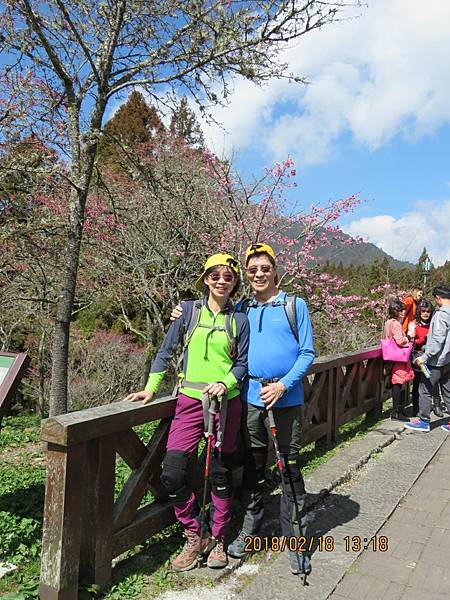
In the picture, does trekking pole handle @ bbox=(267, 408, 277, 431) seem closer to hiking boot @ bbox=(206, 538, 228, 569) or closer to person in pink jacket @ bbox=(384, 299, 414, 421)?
hiking boot @ bbox=(206, 538, 228, 569)

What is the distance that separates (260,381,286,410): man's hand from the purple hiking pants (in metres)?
0.21

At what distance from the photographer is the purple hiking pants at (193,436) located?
9.41 feet

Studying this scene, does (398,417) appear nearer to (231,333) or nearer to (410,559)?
(410,559)

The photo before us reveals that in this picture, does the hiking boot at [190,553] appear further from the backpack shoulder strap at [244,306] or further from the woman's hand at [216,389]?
the backpack shoulder strap at [244,306]

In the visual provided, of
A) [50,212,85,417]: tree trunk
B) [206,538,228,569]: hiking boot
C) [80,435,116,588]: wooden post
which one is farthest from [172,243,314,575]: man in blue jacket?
[50,212,85,417]: tree trunk

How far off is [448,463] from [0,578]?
161 inches

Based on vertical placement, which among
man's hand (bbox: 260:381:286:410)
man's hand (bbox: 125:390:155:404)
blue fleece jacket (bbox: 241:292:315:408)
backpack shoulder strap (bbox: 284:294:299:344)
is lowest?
man's hand (bbox: 125:390:155:404)

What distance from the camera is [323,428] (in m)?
5.16

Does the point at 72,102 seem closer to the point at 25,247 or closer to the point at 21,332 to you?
the point at 25,247

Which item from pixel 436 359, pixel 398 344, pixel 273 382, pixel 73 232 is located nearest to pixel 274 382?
pixel 273 382

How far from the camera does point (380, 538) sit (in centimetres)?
328

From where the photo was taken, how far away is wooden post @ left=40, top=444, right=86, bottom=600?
7.79 feet

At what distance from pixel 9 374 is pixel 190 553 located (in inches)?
60.8

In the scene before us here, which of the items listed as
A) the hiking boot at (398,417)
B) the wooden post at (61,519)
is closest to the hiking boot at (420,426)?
the hiking boot at (398,417)
